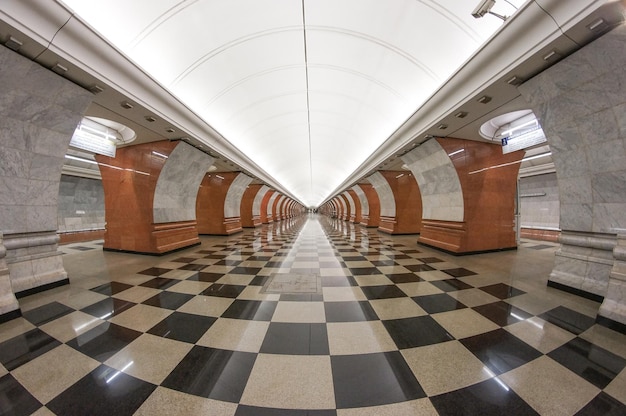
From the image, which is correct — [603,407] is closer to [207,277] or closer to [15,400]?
[15,400]

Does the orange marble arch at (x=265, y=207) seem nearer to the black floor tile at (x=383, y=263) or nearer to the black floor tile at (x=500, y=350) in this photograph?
the black floor tile at (x=383, y=263)

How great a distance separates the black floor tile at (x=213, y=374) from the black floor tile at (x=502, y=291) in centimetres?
339

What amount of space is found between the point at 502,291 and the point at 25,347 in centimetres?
557

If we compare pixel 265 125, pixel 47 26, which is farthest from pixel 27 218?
pixel 265 125

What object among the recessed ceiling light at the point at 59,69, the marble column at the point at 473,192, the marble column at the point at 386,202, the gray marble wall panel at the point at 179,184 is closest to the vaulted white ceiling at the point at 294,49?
the recessed ceiling light at the point at 59,69

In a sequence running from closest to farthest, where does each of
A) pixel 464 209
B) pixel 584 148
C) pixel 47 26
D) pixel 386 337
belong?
pixel 386 337
pixel 47 26
pixel 584 148
pixel 464 209

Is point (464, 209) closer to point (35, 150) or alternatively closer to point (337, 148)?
point (337, 148)

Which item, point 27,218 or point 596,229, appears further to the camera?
point 27,218

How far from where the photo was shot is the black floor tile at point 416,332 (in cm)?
197

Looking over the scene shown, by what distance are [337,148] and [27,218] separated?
9.43 m

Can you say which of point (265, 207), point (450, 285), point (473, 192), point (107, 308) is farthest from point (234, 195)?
point (450, 285)

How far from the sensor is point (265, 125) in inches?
283

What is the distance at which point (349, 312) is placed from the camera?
8.34ft

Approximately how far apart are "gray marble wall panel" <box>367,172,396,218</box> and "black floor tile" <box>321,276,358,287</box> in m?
7.47
